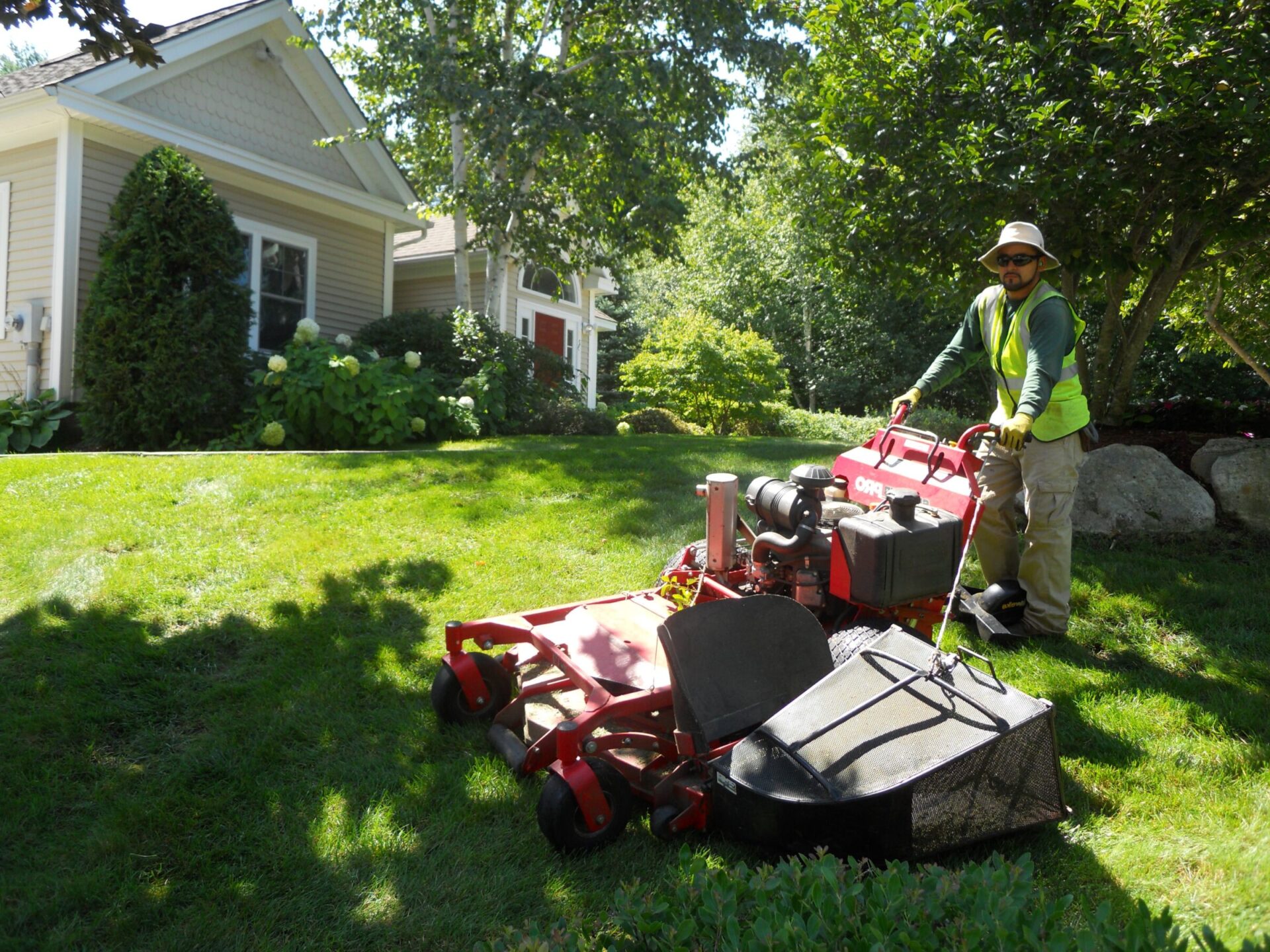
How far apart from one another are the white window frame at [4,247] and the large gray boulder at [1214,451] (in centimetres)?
1170

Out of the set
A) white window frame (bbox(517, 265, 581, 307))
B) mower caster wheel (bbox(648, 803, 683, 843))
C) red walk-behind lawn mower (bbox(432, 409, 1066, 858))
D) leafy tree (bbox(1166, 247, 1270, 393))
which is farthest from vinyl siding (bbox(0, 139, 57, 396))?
leafy tree (bbox(1166, 247, 1270, 393))

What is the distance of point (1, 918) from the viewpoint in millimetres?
2469

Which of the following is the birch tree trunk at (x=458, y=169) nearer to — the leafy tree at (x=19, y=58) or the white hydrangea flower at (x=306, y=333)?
the white hydrangea flower at (x=306, y=333)

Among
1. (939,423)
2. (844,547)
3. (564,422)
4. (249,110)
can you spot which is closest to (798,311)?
(939,423)

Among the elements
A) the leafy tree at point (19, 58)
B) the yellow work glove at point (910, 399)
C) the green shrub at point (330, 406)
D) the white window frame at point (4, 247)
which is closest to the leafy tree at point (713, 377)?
the green shrub at point (330, 406)

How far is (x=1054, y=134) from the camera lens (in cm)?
525

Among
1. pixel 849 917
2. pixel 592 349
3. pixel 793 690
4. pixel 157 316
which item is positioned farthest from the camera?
pixel 592 349

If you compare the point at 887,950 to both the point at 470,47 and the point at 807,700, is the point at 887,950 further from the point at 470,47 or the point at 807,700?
the point at 470,47

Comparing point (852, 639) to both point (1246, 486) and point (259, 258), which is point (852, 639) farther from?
point (259, 258)

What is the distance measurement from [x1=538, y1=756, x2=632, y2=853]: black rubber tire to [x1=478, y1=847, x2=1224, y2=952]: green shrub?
0.68 metres

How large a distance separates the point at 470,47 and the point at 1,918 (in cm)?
1154

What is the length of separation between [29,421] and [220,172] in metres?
3.76

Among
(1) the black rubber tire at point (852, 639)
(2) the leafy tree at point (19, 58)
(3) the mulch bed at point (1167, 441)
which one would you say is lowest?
(1) the black rubber tire at point (852, 639)

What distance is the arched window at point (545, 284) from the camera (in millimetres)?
17938
